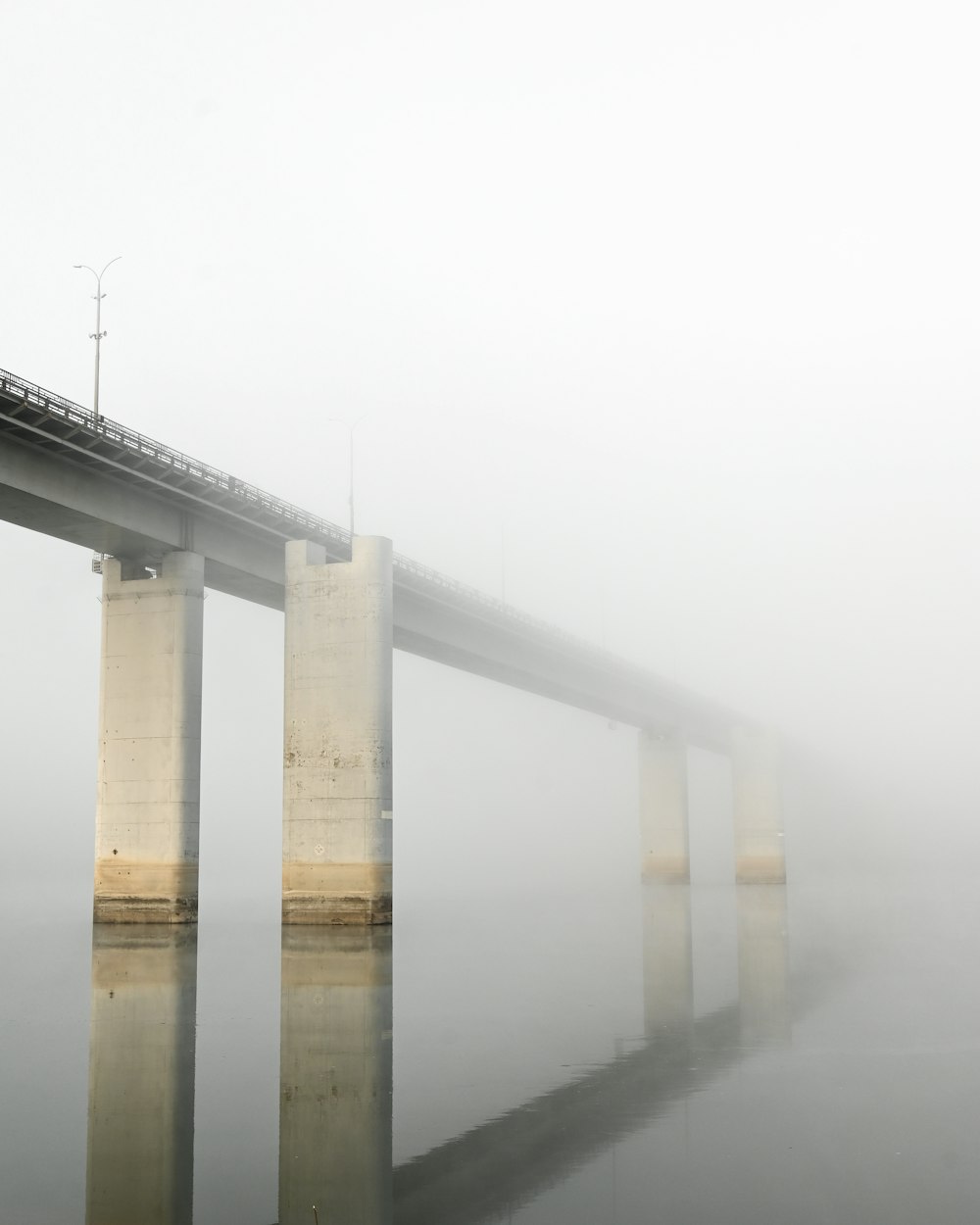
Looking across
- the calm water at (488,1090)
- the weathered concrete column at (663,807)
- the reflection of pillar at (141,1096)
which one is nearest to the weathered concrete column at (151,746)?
the calm water at (488,1090)

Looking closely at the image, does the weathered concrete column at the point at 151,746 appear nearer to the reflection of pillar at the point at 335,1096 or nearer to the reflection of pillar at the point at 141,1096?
the reflection of pillar at the point at 141,1096

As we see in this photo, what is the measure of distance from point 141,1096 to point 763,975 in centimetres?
1848

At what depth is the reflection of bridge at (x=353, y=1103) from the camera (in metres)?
11.4

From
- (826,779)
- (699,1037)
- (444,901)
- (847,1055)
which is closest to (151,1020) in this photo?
(699,1037)

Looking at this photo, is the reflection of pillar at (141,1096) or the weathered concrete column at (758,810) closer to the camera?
the reflection of pillar at (141,1096)

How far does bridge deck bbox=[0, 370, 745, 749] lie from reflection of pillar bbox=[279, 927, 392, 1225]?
62.9 ft

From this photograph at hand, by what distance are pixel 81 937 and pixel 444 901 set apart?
99.1ft

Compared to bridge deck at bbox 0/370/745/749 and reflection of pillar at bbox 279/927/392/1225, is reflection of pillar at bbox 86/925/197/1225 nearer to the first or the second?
reflection of pillar at bbox 279/927/392/1225

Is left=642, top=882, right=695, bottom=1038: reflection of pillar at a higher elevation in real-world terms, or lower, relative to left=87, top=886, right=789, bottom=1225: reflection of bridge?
lower

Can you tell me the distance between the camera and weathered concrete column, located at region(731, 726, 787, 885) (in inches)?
3954

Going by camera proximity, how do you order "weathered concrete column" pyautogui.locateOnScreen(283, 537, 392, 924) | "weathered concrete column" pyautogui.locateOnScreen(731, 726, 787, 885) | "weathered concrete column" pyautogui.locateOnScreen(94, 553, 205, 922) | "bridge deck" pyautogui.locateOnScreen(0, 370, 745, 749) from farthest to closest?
"weathered concrete column" pyautogui.locateOnScreen(731, 726, 787, 885) < "weathered concrete column" pyautogui.locateOnScreen(94, 553, 205, 922) < "weathered concrete column" pyautogui.locateOnScreen(283, 537, 392, 924) < "bridge deck" pyautogui.locateOnScreen(0, 370, 745, 749)

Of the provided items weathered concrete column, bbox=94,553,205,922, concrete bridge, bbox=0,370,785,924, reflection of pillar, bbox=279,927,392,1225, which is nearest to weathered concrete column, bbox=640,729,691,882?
concrete bridge, bbox=0,370,785,924

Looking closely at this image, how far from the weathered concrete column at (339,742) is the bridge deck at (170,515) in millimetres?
4364

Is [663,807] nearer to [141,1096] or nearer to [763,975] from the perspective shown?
[763,975]
